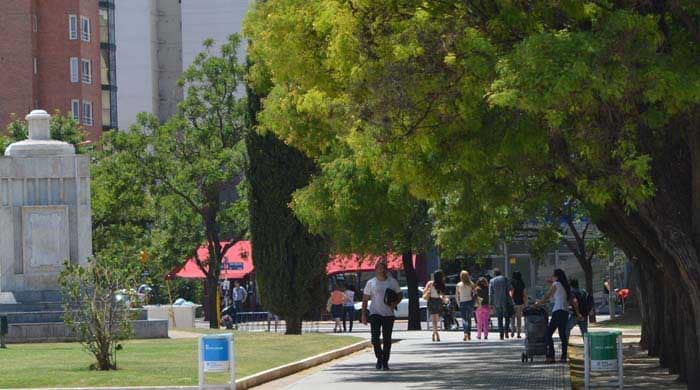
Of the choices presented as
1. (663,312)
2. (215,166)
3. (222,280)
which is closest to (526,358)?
(663,312)

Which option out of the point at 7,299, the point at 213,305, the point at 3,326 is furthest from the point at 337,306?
the point at 3,326

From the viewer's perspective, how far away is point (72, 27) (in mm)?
91438

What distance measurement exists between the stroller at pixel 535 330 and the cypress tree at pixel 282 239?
563 inches

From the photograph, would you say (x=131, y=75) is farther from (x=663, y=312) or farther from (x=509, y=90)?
(x=509, y=90)

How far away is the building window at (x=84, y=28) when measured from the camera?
92.0 metres

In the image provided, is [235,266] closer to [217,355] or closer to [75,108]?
[75,108]

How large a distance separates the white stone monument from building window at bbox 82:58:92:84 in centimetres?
5573

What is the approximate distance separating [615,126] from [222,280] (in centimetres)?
5642

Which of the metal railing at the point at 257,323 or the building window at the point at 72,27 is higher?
the building window at the point at 72,27

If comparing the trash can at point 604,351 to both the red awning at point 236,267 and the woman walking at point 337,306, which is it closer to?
the woman walking at point 337,306

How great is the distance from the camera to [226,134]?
59.2 meters

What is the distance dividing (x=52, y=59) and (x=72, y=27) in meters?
2.41

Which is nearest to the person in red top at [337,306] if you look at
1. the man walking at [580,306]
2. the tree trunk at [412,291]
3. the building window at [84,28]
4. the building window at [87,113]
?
the tree trunk at [412,291]

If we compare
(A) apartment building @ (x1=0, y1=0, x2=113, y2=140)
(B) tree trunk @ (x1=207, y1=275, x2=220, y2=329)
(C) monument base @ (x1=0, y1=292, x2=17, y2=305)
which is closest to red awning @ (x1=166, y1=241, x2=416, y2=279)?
(B) tree trunk @ (x1=207, y1=275, x2=220, y2=329)
